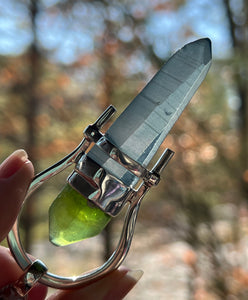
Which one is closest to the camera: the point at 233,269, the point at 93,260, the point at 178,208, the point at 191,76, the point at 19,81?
the point at 191,76

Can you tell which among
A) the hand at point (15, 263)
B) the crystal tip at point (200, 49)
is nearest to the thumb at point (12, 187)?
the hand at point (15, 263)

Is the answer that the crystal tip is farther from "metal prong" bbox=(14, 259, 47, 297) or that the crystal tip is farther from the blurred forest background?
the blurred forest background

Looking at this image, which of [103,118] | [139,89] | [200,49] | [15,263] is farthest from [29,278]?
[139,89]

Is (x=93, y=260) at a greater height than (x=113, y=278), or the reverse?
(x=113, y=278)

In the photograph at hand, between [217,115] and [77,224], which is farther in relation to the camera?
[217,115]

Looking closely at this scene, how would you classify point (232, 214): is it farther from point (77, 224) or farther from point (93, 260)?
point (77, 224)

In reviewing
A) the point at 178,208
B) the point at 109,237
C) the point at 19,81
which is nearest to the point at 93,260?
the point at 109,237

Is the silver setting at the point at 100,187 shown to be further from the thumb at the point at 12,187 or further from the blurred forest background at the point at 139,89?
the blurred forest background at the point at 139,89

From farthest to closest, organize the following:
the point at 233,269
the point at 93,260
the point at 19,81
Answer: the point at 93,260, the point at 19,81, the point at 233,269

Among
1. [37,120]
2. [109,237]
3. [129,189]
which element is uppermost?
[129,189]

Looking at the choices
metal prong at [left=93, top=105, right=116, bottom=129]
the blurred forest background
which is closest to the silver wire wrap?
metal prong at [left=93, top=105, right=116, bottom=129]
